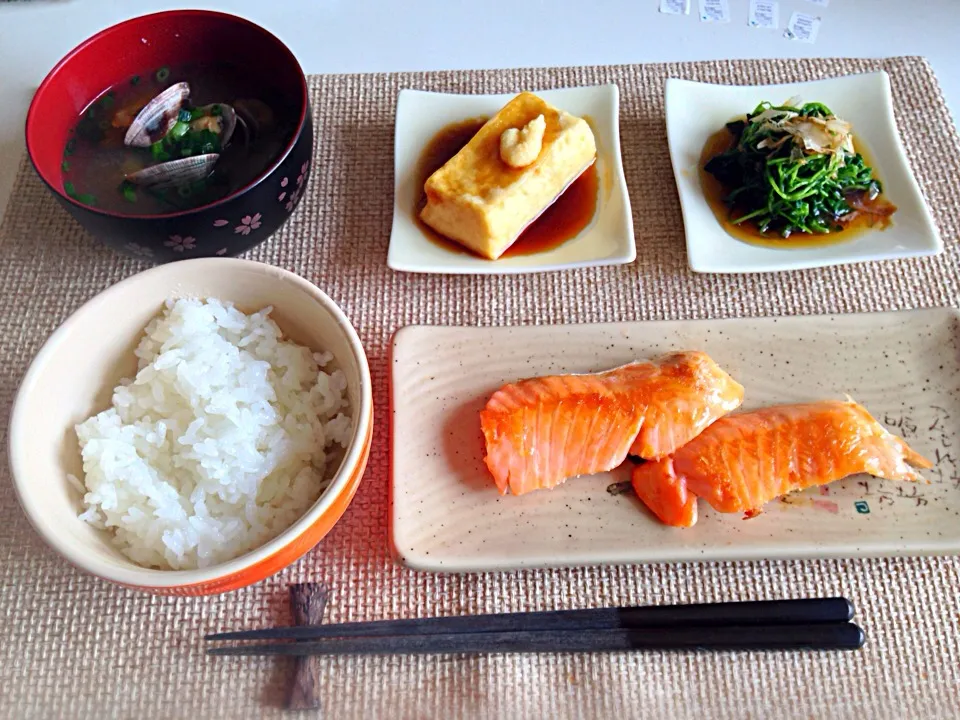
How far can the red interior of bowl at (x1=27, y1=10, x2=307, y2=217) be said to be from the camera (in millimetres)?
1657

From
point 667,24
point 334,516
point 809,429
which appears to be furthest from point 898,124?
point 334,516

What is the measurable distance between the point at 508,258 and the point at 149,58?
1.05 metres

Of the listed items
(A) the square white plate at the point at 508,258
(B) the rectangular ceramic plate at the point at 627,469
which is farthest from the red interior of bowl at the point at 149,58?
(B) the rectangular ceramic plate at the point at 627,469

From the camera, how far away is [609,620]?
132cm

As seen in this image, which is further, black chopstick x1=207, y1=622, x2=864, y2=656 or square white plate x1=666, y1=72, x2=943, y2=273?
square white plate x1=666, y1=72, x2=943, y2=273

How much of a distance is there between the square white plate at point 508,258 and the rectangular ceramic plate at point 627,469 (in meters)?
0.20

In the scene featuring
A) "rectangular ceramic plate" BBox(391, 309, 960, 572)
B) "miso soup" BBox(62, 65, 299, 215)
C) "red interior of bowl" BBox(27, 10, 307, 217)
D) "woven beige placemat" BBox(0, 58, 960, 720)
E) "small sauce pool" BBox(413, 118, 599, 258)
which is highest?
"red interior of bowl" BBox(27, 10, 307, 217)

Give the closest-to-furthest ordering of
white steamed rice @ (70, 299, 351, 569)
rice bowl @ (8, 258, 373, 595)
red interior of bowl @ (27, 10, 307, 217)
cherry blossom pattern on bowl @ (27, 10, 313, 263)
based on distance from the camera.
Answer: rice bowl @ (8, 258, 373, 595) < white steamed rice @ (70, 299, 351, 569) < cherry blossom pattern on bowl @ (27, 10, 313, 263) < red interior of bowl @ (27, 10, 307, 217)

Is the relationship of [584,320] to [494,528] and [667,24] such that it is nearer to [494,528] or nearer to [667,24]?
[494,528]

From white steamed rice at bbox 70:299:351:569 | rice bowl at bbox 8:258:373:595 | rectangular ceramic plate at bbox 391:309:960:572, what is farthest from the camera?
rectangular ceramic plate at bbox 391:309:960:572

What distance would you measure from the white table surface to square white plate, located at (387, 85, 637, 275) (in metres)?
0.30

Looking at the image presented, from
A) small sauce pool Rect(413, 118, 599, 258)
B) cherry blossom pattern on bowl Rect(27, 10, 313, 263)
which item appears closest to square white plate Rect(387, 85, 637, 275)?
small sauce pool Rect(413, 118, 599, 258)

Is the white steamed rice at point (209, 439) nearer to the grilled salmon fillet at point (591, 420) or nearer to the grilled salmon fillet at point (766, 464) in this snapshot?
the grilled salmon fillet at point (591, 420)

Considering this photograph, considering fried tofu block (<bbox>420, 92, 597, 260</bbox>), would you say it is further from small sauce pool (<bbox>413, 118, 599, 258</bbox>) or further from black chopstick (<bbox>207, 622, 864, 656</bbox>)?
black chopstick (<bbox>207, 622, 864, 656</bbox>)
